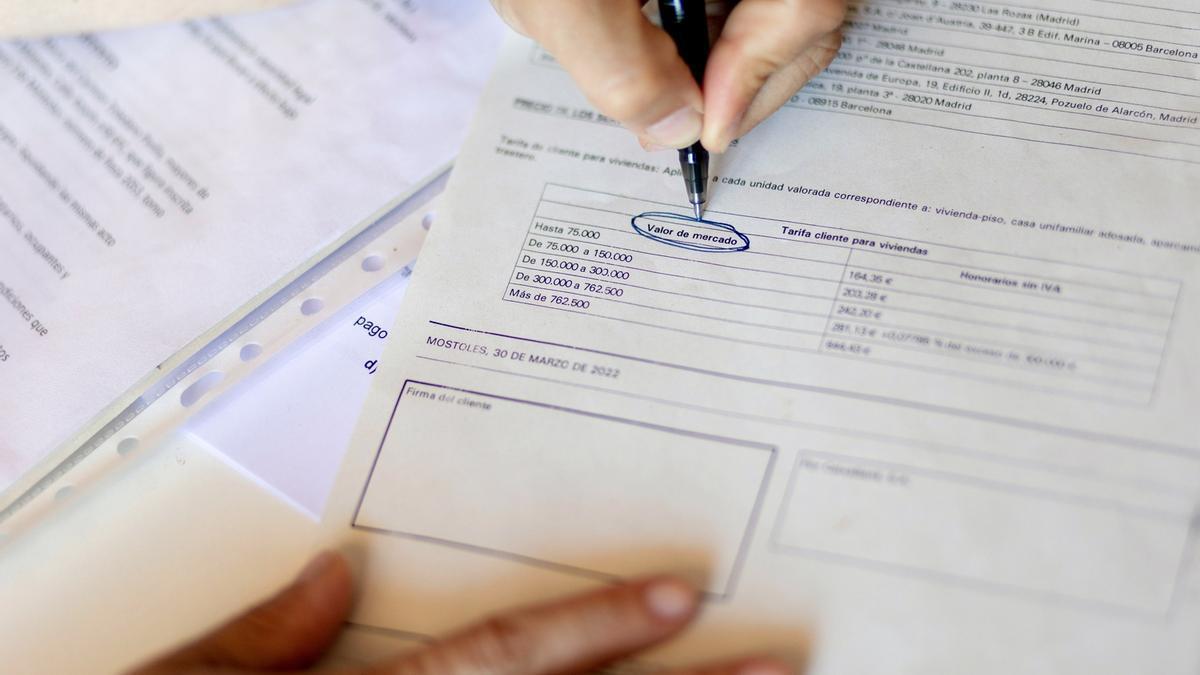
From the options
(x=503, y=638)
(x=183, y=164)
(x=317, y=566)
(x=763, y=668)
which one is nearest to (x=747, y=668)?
(x=763, y=668)

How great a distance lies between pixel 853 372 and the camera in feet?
1.63

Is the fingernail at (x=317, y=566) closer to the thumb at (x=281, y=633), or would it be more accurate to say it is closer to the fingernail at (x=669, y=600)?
the thumb at (x=281, y=633)

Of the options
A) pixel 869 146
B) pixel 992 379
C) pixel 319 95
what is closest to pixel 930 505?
pixel 992 379

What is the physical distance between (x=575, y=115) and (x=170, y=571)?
351mm

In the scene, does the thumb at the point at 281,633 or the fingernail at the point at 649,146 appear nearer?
the thumb at the point at 281,633

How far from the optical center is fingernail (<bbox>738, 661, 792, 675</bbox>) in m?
0.43

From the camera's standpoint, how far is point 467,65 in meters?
0.67

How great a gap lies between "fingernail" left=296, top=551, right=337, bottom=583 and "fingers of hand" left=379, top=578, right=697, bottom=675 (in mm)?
63

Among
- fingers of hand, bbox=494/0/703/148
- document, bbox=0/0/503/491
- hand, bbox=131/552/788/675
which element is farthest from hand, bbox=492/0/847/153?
hand, bbox=131/552/788/675

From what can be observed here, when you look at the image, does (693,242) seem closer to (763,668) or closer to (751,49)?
(751,49)

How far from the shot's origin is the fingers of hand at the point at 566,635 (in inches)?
17.0

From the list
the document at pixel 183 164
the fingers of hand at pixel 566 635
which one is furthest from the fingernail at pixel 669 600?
the document at pixel 183 164

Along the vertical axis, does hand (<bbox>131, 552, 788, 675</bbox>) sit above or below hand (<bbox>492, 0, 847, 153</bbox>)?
below

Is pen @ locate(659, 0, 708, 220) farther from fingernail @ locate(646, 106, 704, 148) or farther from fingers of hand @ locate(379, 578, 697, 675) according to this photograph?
fingers of hand @ locate(379, 578, 697, 675)
